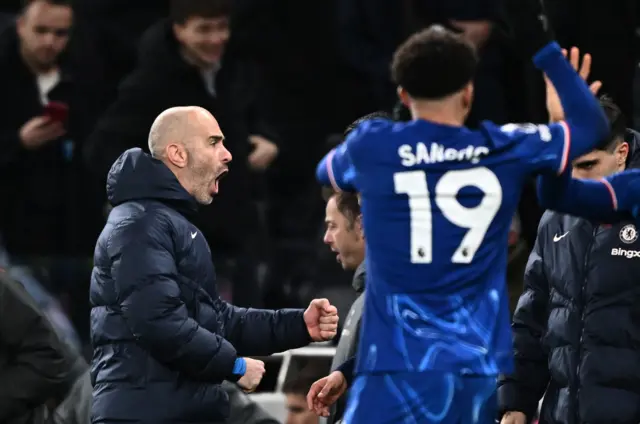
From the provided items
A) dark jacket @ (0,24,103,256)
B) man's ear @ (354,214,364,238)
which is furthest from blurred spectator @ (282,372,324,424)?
dark jacket @ (0,24,103,256)

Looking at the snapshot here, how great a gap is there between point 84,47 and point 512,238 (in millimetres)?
2687

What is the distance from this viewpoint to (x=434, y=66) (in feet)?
14.1

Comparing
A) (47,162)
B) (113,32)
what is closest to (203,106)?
(113,32)

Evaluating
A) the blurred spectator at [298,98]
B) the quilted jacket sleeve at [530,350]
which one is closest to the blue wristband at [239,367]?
the quilted jacket sleeve at [530,350]

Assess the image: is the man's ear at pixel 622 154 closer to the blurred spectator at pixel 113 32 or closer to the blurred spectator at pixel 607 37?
the blurred spectator at pixel 607 37

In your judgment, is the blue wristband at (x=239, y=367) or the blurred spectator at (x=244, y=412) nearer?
the blue wristband at (x=239, y=367)

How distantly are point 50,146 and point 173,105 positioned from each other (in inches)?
36.1

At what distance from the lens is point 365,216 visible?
445 cm

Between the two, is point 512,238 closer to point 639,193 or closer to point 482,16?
point 482,16

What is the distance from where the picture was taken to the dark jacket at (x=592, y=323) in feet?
17.0

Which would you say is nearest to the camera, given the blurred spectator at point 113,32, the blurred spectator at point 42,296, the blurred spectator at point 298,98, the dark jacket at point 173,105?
the dark jacket at point 173,105

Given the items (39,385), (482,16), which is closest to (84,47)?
(482,16)

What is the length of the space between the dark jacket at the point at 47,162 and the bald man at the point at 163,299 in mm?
3291

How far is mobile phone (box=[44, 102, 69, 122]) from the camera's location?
331 inches
